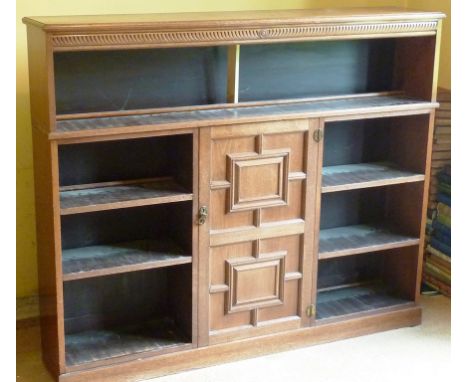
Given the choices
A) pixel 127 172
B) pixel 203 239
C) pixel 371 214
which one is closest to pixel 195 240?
pixel 203 239

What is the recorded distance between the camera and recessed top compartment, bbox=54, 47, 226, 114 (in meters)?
2.39

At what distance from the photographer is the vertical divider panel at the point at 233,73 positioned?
254 centimetres

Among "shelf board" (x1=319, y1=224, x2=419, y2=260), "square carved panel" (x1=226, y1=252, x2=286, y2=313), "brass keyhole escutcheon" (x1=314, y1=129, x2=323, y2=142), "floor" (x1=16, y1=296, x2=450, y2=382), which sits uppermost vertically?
"brass keyhole escutcheon" (x1=314, y1=129, x2=323, y2=142)

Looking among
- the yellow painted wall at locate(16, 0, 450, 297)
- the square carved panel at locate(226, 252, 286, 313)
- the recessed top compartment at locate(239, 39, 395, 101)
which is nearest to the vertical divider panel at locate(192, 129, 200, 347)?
the square carved panel at locate(226, 252, 286, 313)

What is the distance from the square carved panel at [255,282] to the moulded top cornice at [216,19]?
880 mm

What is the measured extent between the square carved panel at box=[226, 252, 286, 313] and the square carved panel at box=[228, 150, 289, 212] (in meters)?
0.22

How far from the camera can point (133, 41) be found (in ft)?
7.29

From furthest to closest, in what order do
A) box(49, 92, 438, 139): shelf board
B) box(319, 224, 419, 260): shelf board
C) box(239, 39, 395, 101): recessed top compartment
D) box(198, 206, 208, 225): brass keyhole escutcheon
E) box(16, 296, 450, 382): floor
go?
box(319, 224, 419, 260): shelf board < box(239, 39, 395, 101): recessed top compartment < box(16, 296, 450, 382): floor < box(198, 206, 208, 225): brass keyhole escutcheon < box(49, 92, 438, 139): shelf board

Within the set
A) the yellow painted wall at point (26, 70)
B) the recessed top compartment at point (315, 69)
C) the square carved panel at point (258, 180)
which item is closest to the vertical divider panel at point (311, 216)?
the square carved panel at point (258, 180)

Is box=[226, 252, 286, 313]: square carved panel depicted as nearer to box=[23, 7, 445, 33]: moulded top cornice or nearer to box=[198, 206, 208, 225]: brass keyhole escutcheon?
box=[198, 206, 208, 225]: brass keyhole escutcheon

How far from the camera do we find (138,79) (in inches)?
98.0
